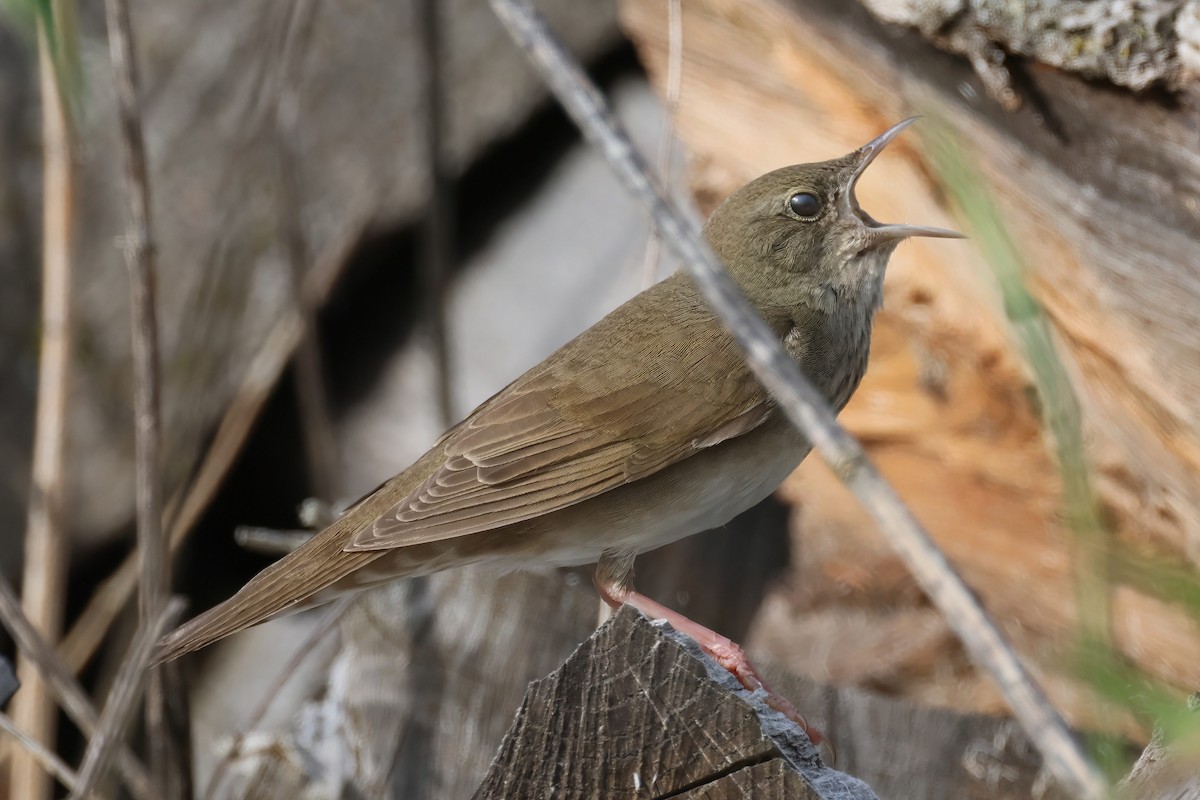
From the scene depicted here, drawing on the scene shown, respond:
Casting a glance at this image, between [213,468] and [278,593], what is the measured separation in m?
1.24

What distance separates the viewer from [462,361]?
14.3ft

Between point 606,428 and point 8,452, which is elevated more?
point 8,452

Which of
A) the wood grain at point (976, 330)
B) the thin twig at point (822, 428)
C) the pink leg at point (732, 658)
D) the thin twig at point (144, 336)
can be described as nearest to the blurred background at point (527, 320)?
the wood grain at point (976, 330)

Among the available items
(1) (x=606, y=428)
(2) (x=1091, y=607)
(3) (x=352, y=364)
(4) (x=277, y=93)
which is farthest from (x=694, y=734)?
(3) (x=352, y=364)

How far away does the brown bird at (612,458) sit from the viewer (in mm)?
2504

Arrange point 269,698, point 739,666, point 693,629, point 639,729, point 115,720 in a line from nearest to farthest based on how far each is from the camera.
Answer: point 639,729 → point 115,720 → point 739,666 → point 693,629 → point 269,698

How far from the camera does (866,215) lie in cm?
295

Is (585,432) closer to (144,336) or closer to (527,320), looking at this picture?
(144,336)

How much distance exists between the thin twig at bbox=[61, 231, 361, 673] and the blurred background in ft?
0.05

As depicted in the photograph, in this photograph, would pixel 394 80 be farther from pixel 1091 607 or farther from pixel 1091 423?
pixel 1091 607

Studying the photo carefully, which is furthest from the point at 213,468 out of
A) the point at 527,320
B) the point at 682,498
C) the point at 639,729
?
the point at 639,729

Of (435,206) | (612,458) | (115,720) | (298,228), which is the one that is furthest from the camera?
(435,206)

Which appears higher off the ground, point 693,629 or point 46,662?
point 46,662

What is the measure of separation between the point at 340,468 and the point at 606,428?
166 cm
